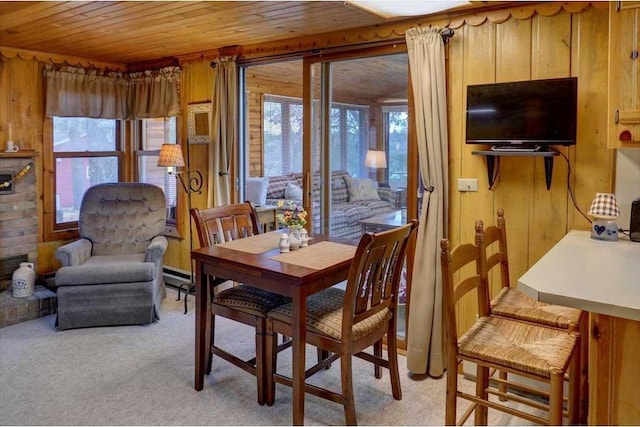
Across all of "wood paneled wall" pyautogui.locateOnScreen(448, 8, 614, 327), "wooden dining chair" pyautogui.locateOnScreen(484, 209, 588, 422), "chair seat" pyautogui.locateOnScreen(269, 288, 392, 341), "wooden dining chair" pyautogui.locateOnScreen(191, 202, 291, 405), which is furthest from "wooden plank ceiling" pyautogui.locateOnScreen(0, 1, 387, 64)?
"chair seat" pyautogui.locateOnScreen(269, 288, 392, 341)

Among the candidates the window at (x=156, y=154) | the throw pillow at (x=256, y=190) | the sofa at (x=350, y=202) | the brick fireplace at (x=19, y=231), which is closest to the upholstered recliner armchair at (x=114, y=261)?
the brick fireplace at (x=19, y=231)

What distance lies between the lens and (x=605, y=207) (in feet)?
7.93

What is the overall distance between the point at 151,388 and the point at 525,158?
260 cm

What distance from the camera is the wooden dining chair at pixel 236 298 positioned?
106 inches

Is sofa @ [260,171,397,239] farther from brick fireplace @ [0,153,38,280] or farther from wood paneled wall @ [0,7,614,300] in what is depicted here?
brick fireplace @ [0,153,38,280]

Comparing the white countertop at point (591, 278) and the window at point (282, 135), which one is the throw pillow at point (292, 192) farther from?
the white countertop at point (591, 278)

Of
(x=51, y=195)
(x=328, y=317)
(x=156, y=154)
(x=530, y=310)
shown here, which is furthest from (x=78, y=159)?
(x=530, y=310)

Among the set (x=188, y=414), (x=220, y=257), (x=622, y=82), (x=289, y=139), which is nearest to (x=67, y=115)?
(x=289, y=139)

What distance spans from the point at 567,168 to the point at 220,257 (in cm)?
200

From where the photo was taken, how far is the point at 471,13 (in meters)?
3.00

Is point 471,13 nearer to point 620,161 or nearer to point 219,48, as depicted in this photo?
point 620,161

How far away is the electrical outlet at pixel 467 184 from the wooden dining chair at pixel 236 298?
1.31 metres

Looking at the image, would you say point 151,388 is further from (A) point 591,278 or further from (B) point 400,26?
(B) point 400,26

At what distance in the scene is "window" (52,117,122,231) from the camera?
16.1 feet
